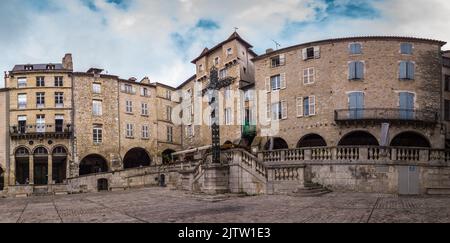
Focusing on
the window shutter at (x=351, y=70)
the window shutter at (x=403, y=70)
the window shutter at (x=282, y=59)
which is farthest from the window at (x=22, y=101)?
the window shutter at (x=403, y=70)

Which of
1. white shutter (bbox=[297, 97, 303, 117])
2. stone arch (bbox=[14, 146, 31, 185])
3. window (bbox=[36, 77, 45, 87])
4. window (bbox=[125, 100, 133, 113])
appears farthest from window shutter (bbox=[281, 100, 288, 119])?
stone arch (bbox=[14, 146, 31, 185])

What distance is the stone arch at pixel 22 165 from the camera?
4291 centimetres

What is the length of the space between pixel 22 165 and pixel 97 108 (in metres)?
11.4

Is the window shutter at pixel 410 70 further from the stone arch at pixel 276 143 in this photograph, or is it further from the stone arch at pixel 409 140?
the stone arch at pixel 276 143

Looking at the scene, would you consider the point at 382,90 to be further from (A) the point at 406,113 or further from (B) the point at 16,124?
(B) the point at 16,124

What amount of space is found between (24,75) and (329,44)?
35664 millimetres

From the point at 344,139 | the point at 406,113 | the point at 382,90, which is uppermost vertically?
the point at 382,90

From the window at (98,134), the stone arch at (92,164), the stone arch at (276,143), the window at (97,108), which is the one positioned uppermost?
the window at (97,108)

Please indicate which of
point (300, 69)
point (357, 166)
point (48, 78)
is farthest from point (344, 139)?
point (48, 78)

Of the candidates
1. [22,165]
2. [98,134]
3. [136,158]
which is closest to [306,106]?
[98,134]

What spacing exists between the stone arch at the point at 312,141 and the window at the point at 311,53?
7106 millimetres

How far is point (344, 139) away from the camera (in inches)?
1243

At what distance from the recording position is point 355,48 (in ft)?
104

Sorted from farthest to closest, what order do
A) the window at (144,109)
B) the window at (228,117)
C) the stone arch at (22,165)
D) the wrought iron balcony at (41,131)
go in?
1. the window at (144,109)
2. the stone arch at (22,165)
3. the wrought iron balcony at (41,131)
4. the window at (228,117)
